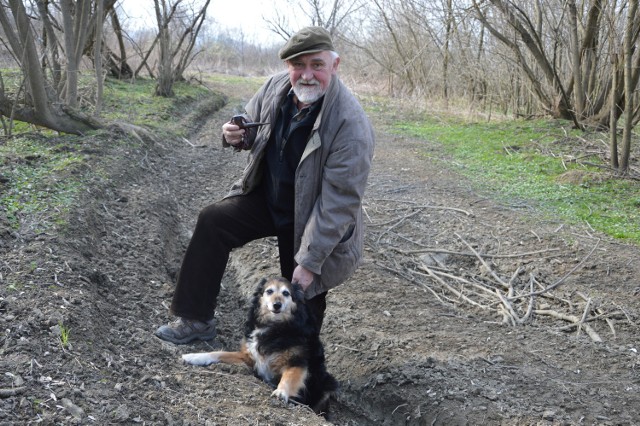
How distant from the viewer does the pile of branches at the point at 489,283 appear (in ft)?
19.6

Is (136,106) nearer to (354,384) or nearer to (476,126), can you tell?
(476,126)

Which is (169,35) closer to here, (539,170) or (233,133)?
(539,170)

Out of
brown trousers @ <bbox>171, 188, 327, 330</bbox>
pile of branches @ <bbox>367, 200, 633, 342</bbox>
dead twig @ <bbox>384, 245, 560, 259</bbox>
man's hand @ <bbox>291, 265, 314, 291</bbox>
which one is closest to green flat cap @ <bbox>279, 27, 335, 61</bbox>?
brown trousers @ <bbox>171, 188, 327, 330</bbox>

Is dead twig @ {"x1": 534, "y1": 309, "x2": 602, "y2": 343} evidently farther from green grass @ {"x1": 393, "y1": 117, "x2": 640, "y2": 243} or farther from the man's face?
the man's face

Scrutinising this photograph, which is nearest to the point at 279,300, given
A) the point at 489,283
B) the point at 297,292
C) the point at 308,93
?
the point at 297,292

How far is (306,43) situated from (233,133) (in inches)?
32.6

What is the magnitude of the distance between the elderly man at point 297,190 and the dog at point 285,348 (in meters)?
0.15

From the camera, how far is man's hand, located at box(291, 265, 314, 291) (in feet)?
14.3

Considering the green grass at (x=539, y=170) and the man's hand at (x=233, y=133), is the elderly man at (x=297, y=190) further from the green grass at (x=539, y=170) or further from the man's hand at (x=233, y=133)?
the green grass at (x=539, y=170)

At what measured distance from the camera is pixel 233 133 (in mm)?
4500

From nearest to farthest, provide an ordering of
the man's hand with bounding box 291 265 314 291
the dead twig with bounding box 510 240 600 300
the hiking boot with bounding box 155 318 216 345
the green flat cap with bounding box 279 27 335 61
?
the green flat cap with bounding box 279 27 335 61, the man's hand with bounding box 291 265 314 291, the hiking boot with bounding box 155 318 216 345, the dead twig with bounding box 510 240 600 300

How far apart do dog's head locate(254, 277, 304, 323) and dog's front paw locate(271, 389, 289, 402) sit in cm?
49

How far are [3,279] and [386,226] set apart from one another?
15.6ft

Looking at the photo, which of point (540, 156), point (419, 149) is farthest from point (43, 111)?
point (540, 156)
